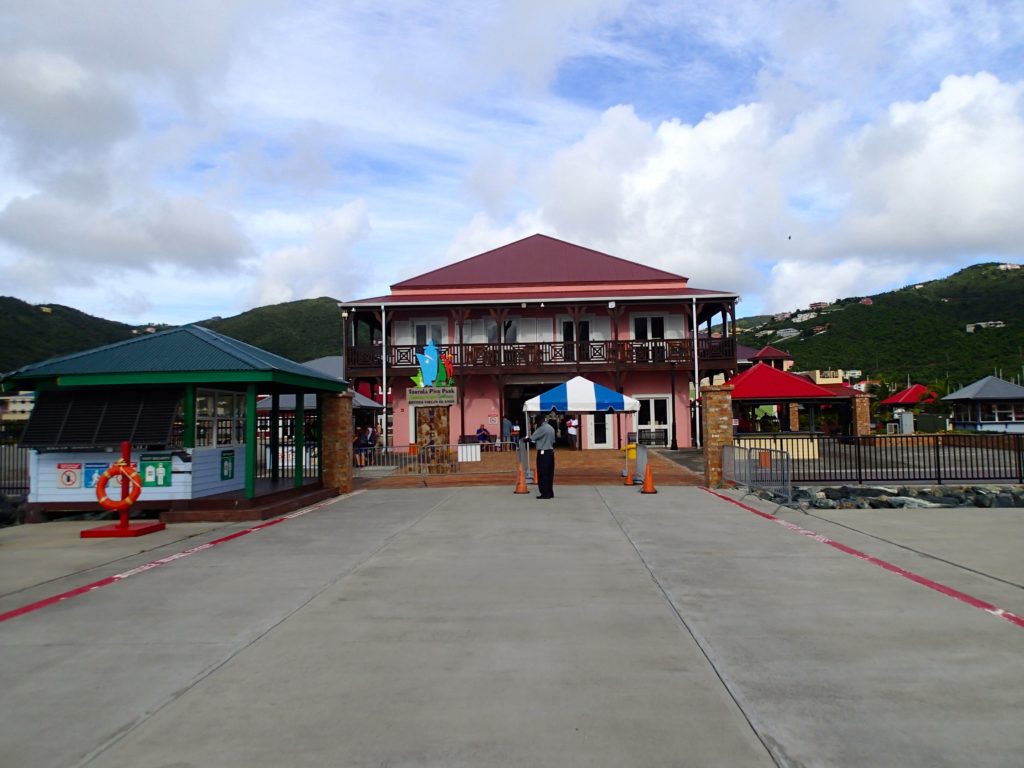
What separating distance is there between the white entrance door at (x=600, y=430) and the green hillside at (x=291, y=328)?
192ft

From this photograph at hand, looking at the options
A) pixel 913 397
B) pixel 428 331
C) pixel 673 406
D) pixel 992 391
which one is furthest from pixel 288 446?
pixel 913 397

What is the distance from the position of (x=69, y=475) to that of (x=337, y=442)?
5.77 metres

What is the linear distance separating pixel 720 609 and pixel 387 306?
1064 inches

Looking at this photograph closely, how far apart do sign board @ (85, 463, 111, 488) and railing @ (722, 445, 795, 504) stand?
12.4 metres

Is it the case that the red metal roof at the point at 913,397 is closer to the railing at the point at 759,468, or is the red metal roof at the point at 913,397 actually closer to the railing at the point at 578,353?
the railing at the point at 578,353

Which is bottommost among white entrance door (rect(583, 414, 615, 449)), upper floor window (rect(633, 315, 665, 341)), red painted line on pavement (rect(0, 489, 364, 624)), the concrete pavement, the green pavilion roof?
the concrete pavement

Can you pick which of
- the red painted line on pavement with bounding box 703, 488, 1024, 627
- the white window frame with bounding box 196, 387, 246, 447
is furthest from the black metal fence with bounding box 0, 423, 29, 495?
the red painted line on pavement with bounding box 703, 488, 1024, 627

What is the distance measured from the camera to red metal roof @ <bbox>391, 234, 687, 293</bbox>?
3466cm

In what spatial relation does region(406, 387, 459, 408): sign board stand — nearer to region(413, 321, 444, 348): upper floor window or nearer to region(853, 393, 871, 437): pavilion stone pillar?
region(413, 321, 444, 348): upper floor window

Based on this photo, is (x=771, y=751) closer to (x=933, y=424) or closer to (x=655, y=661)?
(x=655, y=661)

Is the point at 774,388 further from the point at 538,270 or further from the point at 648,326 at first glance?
the point at 538,270

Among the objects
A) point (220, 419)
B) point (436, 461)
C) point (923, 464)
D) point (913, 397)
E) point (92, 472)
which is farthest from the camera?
point (913, 397)

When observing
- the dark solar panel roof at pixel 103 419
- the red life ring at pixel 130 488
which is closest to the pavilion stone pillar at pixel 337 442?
the dark solar panel roof at pixel 103 419

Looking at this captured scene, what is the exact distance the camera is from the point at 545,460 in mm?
15789
